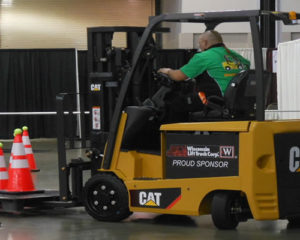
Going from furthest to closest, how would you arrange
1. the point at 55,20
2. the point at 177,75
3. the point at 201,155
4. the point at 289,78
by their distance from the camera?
the point at 55,20, the point at 289,78, the point at 177,75, the point at 201,155

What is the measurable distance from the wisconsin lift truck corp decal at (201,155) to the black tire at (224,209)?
20cm

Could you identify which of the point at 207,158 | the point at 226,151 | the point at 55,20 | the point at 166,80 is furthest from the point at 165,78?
the point at 55,20

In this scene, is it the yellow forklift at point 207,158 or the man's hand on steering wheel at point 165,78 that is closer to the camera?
the yellow forklift at point 207,158

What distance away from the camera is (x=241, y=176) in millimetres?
7324

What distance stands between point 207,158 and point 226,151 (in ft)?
0.75

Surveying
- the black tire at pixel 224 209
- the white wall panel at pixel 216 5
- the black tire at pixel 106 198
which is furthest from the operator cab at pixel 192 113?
the white wall panel at pixel 216 5

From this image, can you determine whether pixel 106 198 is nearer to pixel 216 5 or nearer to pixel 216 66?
pixel 216 66

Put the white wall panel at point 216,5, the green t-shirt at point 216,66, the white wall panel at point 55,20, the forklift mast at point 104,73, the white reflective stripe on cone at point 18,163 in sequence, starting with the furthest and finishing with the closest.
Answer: the white wall panel at point 55,20 → the white wall panel at point 216,5 → the white reflective stripe on cone at point 18,163 → the forklift mast at point 104,73 → the green t-shirt at point 216,66

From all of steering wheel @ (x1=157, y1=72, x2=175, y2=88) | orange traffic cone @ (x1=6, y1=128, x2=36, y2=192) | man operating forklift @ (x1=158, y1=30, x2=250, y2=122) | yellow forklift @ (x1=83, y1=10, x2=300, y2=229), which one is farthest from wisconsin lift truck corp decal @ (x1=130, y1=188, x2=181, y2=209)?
orange traffic cone @ (x1=6, y1=128, x2=36, y2=192)

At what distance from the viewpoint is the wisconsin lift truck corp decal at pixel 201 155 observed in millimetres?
7441

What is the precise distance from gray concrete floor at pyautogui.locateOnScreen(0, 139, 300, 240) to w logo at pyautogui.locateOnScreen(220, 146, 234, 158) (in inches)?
27.4

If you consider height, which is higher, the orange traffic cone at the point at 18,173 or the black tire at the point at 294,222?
the orange traffic cone at the point at 18,173

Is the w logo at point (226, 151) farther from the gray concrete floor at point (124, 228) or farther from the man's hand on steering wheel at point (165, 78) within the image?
the man's hand on steering wheel at point (165, 78)

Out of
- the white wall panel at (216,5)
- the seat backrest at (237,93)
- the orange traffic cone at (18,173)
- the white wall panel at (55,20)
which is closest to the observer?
the seat backrest at (237,93)
